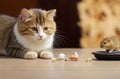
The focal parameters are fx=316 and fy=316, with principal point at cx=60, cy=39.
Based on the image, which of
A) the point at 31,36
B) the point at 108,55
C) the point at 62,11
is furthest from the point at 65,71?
the point at 62,11

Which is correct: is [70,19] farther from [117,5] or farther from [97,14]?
[117,5]

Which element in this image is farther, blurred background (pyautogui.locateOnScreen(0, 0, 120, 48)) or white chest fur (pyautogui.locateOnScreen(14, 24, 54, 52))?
blurred background (pyautogui.locateOnScreen(0, 0, 120, 48))

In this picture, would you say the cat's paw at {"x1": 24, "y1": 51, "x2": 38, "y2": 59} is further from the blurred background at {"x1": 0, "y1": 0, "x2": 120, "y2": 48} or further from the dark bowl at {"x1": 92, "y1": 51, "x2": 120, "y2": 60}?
the blurred background at {"x1": 0, "y1": 0, "x2": 120, "y2": 48}

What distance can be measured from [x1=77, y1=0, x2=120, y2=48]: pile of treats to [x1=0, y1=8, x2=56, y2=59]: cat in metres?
1.10

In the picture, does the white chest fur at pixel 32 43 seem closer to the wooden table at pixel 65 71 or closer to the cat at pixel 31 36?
the cat at pixel 31 36

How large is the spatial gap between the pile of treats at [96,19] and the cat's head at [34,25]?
3.75 ft

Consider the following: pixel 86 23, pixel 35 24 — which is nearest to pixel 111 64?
pixel 35 24

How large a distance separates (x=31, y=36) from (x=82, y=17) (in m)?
1.22

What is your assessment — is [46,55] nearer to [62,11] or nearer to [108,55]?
[108,55]

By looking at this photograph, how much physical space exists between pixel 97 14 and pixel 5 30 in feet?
3.93

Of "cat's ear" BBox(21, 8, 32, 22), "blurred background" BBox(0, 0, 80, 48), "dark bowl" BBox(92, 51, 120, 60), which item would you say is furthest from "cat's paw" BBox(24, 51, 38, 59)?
"blurred background" BBox(0, 0, 80, 48)

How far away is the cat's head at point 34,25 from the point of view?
1564 millimetres

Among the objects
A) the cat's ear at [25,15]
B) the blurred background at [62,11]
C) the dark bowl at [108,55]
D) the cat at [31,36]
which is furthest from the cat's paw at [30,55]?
the blurred background at [62,11]

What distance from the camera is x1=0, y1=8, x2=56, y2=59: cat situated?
1561 mm
